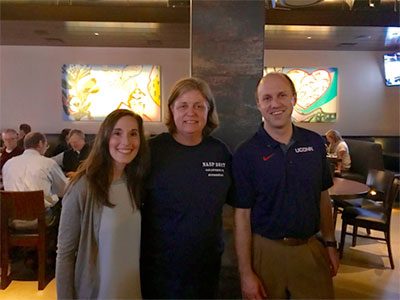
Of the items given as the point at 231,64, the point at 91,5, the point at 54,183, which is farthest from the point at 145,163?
the point at 91,5

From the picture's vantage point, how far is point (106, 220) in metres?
1.41

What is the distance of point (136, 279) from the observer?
1483mm

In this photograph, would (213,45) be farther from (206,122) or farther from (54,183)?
(54,183)

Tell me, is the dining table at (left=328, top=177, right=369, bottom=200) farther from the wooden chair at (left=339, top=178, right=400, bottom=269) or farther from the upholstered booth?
the upholstered booth

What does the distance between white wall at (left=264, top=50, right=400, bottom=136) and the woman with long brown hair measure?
6.61m

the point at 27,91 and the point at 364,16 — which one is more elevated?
the point at 364,16

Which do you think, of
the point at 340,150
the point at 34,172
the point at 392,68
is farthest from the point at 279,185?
the point at 392,68

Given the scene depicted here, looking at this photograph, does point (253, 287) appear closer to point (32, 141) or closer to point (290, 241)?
point (290, 241)

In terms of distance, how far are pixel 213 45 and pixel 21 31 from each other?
16.7ft

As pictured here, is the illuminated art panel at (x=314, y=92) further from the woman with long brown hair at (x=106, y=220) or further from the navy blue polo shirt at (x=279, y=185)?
the woman with long brown hair at (x=106, y=220)

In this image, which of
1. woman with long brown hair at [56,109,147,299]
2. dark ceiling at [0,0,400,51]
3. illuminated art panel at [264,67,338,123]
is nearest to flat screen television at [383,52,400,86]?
dark ceiling at [0,0,400,51]

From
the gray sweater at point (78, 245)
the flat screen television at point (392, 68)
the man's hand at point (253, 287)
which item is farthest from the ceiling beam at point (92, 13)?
the flat screen television at point (392, 68)

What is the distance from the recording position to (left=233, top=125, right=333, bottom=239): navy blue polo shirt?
1.50m

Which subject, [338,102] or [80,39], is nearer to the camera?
[80,39]
